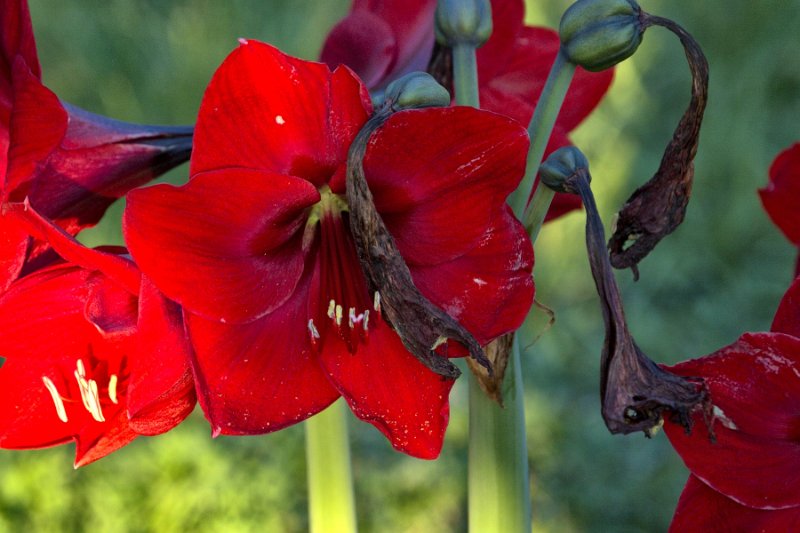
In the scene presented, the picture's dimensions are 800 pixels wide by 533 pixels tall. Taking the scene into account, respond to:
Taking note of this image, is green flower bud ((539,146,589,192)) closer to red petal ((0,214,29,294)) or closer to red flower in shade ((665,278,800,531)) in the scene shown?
red flower in shade ((665,278,800,531))

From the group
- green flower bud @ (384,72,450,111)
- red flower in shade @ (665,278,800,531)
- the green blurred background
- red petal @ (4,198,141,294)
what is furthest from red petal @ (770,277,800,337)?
the green blurred background

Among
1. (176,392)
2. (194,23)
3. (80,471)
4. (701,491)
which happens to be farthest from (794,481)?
(194,23)

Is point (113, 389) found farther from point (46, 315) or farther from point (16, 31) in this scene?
point (16, 31)

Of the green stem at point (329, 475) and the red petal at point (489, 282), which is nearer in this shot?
the red petal at point (489, 282)

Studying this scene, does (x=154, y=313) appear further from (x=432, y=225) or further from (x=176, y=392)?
(x=432, y=225)

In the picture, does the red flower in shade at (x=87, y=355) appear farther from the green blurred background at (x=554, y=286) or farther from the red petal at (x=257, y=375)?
the green blurred background at (x=554, y=286)

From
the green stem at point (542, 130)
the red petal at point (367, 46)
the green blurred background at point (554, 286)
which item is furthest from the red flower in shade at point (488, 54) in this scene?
the green blurred background at point (554, 286)

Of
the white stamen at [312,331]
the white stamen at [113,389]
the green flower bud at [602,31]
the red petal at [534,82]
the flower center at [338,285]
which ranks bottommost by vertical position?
the white stamen at [113,389]
